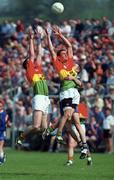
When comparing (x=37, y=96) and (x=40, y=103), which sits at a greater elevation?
(x=37, y=96)

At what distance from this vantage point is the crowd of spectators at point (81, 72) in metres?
30.8

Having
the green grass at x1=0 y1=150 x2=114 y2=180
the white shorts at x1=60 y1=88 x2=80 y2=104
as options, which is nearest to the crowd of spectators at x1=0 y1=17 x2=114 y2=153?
the green grass at x1=0 y1=150 x2=114 y2=180

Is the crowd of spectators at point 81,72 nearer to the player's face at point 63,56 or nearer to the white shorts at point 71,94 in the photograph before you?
the player's face at point 63,56

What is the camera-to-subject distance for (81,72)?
33.2 meters

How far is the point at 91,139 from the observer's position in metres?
30.1

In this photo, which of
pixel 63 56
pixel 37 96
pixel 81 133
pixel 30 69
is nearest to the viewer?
pixel 81 133

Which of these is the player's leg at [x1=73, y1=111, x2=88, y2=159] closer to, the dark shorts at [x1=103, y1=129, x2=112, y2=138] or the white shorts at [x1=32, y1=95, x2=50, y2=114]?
the white shorts at [x1=32, y1=95, x2=50, y2=114]

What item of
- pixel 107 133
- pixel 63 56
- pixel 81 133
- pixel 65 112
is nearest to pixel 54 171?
pixel 81 133

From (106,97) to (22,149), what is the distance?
12.7 feet

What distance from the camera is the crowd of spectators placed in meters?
30.8

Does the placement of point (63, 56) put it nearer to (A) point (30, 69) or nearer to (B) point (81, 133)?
(A) point (30, 69)

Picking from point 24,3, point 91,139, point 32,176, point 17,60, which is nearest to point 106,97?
point 91,139

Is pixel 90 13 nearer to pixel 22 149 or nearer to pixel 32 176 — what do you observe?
pixel 22 149

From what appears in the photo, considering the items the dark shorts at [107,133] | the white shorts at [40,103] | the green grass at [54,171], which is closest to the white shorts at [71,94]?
the white shorts at [40,103]
